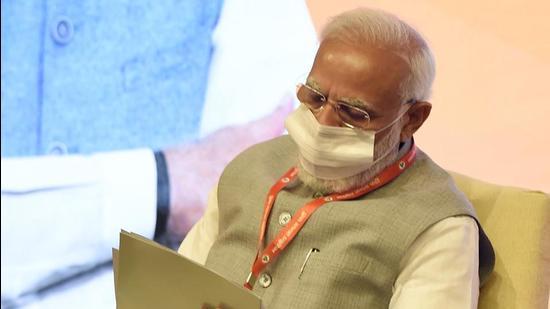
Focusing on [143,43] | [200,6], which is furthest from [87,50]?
[200,6]

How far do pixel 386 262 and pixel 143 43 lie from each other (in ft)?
4.11

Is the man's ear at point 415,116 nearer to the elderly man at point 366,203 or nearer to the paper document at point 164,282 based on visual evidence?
the elderly man at point 366,203

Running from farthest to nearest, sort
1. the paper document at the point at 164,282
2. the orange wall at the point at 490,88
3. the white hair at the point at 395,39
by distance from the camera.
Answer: the orange wall at the point at 490,88 < the white hair at the point at 395,39 < the paper document at the point at 164,282

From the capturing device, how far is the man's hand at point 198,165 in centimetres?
249

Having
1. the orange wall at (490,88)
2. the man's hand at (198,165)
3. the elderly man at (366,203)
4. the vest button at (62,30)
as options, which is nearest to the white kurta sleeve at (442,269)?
the elderly man at (366,203)

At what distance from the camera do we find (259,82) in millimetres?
2451

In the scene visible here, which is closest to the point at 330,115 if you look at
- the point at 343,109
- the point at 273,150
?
the point at 343,109

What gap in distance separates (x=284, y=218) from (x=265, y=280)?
0.40 feet

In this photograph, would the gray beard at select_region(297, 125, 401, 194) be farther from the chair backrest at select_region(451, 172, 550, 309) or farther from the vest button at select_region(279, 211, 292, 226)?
the chair backrest at select_region(451, 172, 550, 309)

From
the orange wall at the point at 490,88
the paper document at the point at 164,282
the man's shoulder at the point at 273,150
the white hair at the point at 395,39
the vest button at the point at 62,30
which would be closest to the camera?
the paper document at the point at 164,282

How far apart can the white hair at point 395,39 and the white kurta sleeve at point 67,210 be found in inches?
43.8

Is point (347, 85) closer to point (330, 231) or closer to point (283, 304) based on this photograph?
point (330, 231)

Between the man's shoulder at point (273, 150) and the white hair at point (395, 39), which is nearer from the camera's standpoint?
the white hair at point (395, 39)

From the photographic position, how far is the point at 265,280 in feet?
5.20
